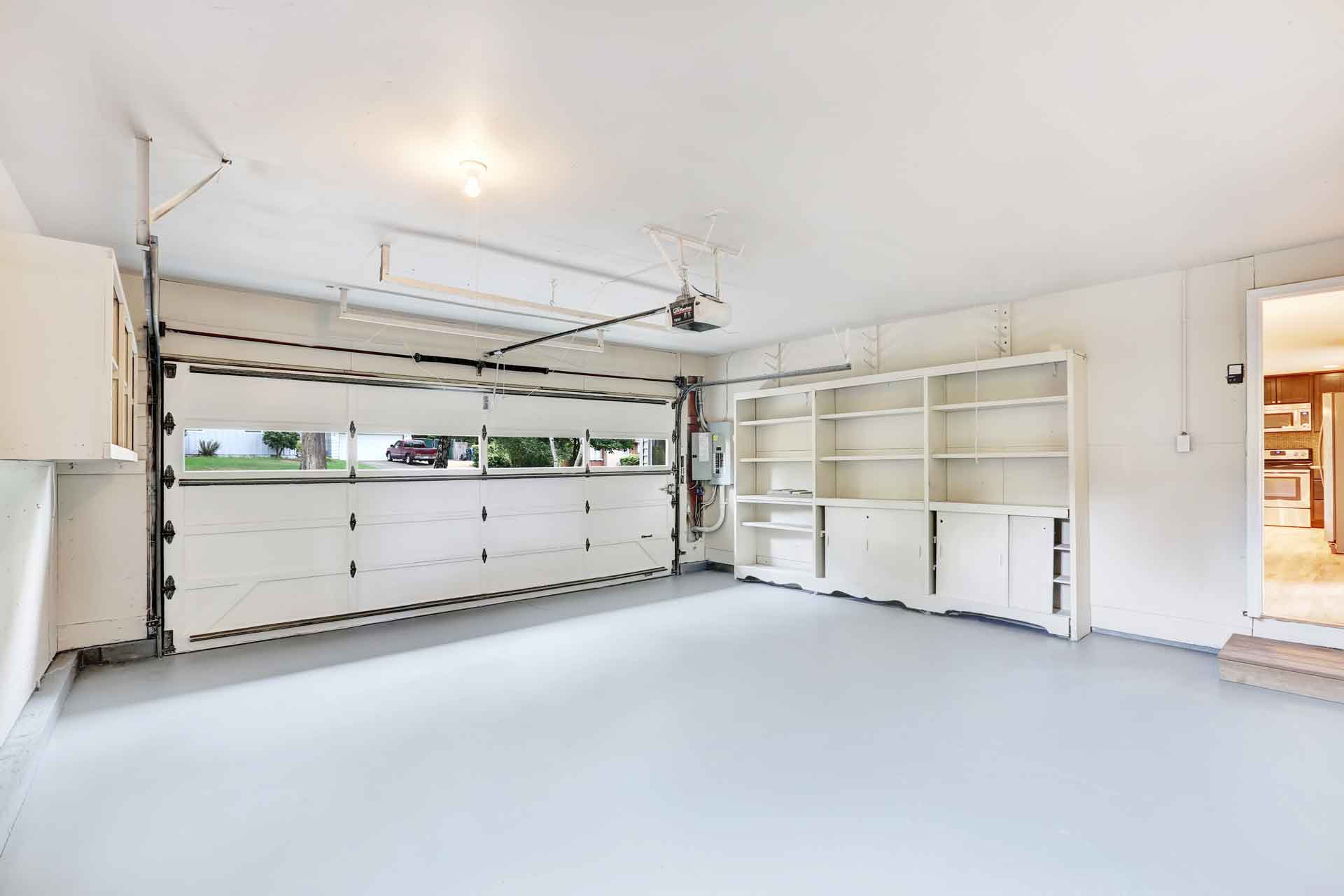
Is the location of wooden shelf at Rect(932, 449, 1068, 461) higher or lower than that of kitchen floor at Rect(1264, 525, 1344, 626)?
higher

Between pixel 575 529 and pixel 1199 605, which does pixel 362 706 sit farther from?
pixel 1199 605

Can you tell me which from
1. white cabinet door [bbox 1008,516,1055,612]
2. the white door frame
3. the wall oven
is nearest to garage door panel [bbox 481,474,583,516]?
white cabinet door [bbox 1008,516,1055,612]

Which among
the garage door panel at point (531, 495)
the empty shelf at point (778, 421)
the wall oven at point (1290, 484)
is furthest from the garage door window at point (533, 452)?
the wall oven at point (1290, 484)

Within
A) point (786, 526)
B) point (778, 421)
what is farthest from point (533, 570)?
point (778, 421)

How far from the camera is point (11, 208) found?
9.41ft

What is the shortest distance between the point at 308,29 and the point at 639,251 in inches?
88.6

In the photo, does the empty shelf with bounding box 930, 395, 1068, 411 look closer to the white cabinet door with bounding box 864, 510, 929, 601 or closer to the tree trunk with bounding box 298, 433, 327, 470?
the white cabinet door with bounding box 864, 510, 929, 601

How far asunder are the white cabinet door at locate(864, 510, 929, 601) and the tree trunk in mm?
4786

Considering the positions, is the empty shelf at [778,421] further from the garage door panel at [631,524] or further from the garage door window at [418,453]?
the garage door window at [418,453]

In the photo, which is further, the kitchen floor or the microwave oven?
the microwave oven

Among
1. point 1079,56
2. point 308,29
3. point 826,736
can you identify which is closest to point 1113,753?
point 826,736

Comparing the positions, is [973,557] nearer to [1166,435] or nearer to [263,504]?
[1166,435]

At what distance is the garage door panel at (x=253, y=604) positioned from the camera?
14.9 ft

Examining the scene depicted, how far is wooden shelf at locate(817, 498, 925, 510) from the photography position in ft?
18.5
